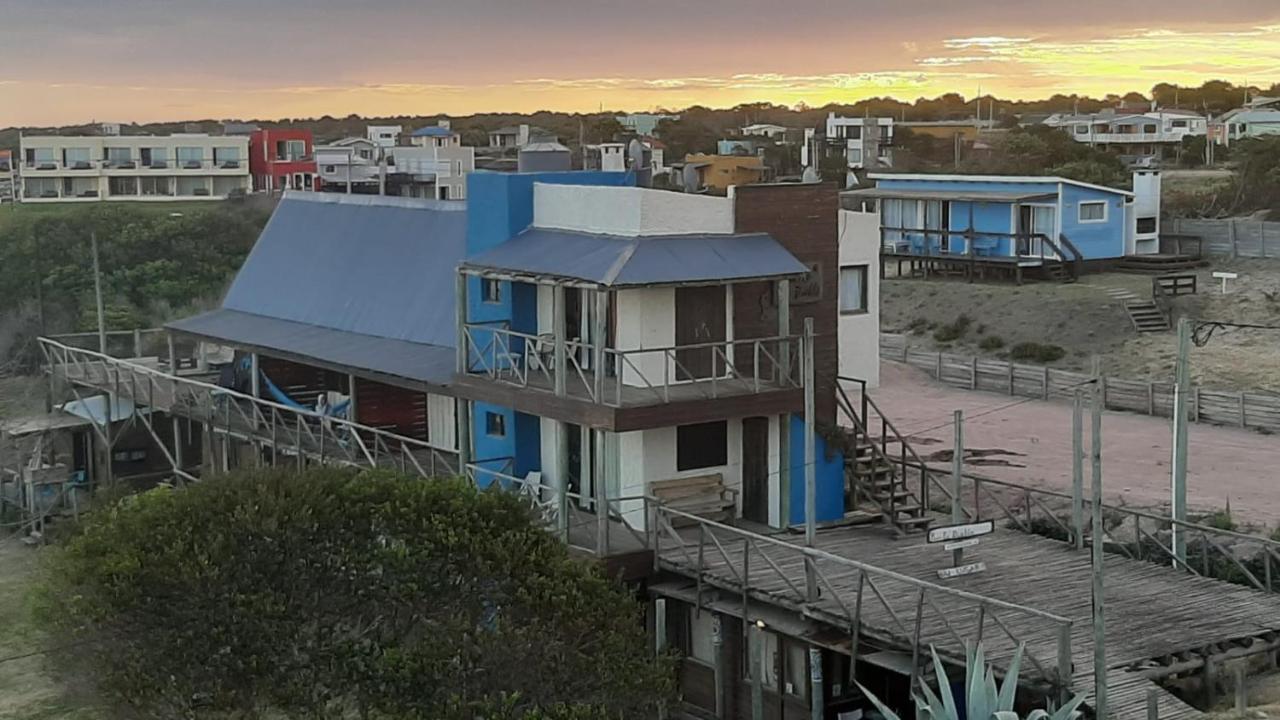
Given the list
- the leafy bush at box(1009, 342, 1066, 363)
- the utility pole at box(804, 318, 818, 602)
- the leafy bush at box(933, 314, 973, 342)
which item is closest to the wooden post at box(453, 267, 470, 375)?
the utility pole at box(804, 318, 818, 602)

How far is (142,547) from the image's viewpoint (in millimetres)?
18172

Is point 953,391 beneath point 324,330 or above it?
beneath

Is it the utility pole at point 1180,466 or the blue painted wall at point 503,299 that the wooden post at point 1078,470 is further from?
the blue painted wall at point 503,299

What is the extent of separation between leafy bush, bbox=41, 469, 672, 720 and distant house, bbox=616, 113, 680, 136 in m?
129

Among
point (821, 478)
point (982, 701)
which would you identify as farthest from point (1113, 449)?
point (982, 701)

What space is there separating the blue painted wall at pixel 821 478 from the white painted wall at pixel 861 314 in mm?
2202

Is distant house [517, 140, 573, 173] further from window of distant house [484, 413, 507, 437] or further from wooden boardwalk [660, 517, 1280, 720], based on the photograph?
wooden boardwalk [660, 517, 1280, 720]

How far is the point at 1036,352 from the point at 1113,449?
44.4ft

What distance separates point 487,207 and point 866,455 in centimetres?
752

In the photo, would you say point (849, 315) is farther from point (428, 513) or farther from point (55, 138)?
point (55, 138)

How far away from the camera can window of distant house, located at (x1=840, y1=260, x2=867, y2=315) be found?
29000 mm

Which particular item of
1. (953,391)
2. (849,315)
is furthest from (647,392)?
(953,391)

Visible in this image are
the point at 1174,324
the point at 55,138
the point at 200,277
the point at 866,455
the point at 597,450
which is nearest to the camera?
the point at 597,450

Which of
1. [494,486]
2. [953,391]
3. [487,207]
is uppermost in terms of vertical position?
[487,207]
